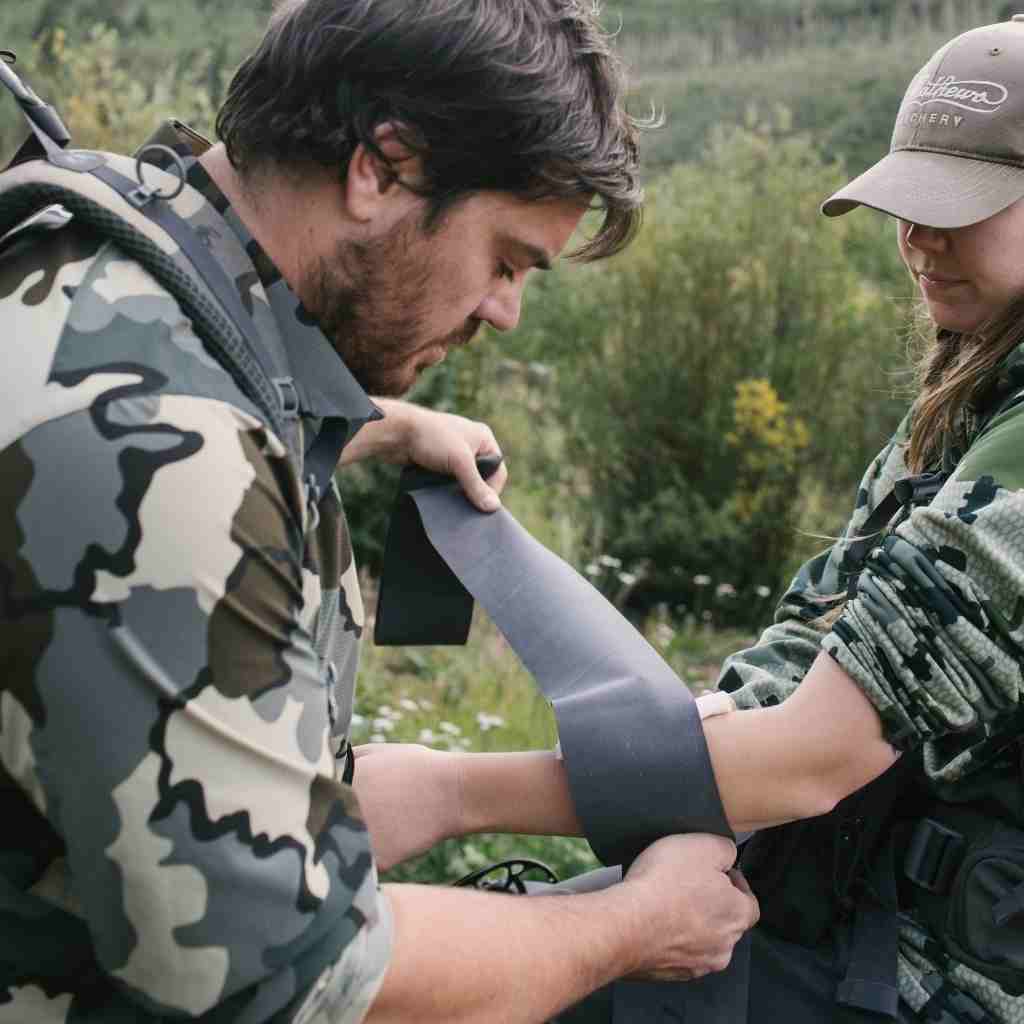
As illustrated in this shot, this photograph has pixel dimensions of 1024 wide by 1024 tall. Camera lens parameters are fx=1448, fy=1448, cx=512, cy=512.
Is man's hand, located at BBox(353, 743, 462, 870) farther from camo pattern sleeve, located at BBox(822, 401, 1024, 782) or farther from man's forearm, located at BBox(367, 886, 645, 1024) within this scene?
camo pattern sleeve, located at BBox(822, 401, 1024, 782)

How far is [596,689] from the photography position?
2.11 meters

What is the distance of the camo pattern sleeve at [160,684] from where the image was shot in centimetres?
137

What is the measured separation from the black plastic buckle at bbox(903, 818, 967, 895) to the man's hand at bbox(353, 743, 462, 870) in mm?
683

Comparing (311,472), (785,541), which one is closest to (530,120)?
(311,472)

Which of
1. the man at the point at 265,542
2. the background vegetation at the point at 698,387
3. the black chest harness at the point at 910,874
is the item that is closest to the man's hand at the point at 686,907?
the man at the point at 265,542

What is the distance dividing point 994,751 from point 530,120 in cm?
106

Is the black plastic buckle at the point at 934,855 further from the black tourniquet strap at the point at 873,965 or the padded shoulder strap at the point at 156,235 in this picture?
the padded shoulder strap at the point at 156,235

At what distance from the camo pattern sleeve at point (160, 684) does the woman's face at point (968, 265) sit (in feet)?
3.78

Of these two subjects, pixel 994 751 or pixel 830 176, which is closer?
pixel 994 751

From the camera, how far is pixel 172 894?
1.38 metres

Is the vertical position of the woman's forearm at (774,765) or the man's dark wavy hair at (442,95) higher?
the man's dark wavy hair at (442,95)

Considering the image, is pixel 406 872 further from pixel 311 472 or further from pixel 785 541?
pixel 785 541

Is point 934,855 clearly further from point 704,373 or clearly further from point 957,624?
point 704,373

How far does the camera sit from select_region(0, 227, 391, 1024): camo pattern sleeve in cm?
137
